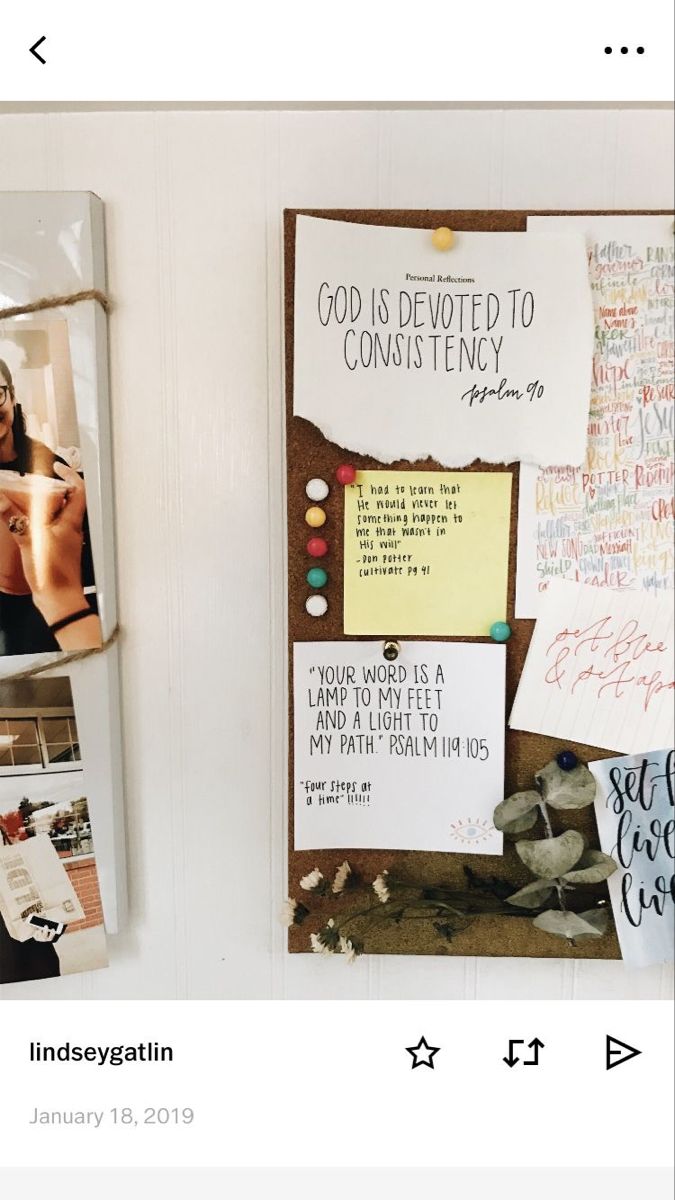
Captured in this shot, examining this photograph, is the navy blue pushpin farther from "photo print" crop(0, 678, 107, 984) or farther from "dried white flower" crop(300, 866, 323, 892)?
"photo print" crop(0, 678, 107, 984)

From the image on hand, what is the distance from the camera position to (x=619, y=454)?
0.73 metres

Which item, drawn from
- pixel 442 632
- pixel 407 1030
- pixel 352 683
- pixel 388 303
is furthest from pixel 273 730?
pixel 388 303

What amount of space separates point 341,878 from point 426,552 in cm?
37

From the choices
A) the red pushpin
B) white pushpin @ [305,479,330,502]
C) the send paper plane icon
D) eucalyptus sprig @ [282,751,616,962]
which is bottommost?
the send paper plane icon

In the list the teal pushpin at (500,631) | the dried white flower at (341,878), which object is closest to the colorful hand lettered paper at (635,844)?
the teal pushpin at (500,631)

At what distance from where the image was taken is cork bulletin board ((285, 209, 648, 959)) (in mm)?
713

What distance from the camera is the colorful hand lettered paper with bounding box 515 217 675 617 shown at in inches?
28.1

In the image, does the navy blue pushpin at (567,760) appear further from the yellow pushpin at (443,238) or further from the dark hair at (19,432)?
the dark hair at (19,432)

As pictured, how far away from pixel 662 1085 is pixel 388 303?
3.03 feet

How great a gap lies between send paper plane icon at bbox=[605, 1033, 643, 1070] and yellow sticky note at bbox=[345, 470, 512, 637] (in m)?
0.50

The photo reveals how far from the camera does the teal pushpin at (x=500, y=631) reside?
2.42 ft

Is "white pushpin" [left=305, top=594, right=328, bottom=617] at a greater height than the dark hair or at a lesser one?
lesser
